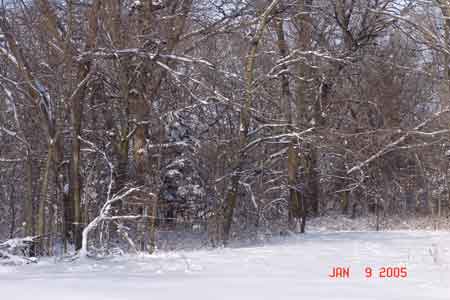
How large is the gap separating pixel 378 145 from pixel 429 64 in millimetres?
3254

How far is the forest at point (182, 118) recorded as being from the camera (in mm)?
9398

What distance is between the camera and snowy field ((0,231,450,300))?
501cm

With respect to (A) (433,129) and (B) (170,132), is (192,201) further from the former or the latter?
(A) (433,129)

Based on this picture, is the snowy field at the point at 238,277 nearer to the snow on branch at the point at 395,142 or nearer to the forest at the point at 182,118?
the forest at the point at 182,118
